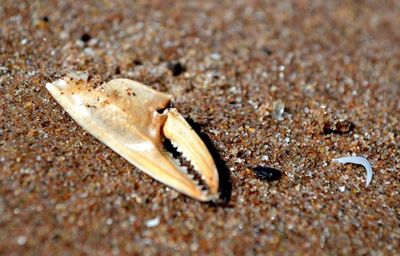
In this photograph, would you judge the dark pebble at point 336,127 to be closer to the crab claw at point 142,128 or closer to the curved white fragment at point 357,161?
the curved white fragment at point 357,161

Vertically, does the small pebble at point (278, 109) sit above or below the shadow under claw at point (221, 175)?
below

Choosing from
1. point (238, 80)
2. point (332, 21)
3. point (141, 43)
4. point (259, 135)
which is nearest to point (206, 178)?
point (259, 135)

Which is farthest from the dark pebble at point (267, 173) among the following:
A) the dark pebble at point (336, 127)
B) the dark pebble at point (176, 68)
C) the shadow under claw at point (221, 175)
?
the dark pebble at point (176, 68)

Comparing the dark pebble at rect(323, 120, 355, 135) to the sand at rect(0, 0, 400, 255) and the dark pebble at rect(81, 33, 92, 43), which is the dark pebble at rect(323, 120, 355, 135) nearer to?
the sand at rect(0, 0, 400, 255)

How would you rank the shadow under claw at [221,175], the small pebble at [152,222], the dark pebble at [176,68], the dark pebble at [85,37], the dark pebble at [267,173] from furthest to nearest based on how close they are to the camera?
the dark pebble at [85,37], the dark pebble at [176,68], the dark pebble at [267,173], the shadow under claw at [221,175], the small pebble at [152,222]

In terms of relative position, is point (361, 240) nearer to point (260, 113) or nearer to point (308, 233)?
point (308, 233)

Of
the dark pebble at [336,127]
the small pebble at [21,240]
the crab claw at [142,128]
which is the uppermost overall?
the crab claw at [142,128]

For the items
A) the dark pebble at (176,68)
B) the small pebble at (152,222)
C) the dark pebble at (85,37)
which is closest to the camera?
the small pebble at (152,222)

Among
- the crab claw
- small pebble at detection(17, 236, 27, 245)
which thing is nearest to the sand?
small pebble at detection(17, 236, 27, 245)
